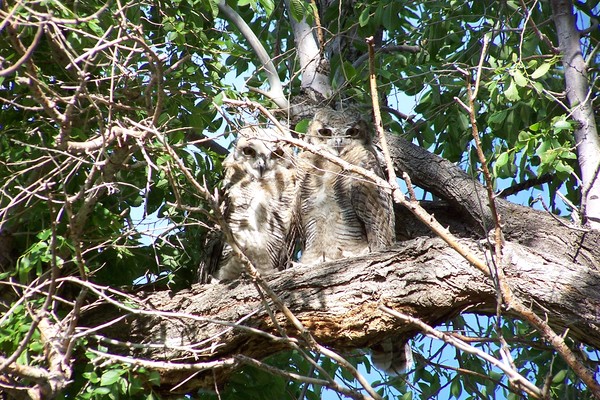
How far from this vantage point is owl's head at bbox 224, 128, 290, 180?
14.3 feet

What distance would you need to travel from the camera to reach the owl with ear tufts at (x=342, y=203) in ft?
14.1

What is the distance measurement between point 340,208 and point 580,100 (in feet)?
4.65

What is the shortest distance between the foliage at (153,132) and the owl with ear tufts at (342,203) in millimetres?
318

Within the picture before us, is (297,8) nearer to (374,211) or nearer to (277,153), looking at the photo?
(277,153)

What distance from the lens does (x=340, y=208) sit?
4410 millimetres

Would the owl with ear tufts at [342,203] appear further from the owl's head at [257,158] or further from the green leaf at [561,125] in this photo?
the green leaf at [561,125]

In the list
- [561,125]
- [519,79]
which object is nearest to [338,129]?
[519,79]

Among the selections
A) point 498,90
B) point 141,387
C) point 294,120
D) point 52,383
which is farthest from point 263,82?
point 52,383

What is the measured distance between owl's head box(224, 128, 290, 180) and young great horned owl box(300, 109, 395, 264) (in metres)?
0.16

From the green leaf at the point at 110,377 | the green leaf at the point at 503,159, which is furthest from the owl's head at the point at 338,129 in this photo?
the green leaf at the point at 110,377

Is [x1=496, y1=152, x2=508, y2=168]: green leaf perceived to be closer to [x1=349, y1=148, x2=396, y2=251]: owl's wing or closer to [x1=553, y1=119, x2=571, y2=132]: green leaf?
[x1=553, y1=119, x2=571, y2=132]: green leaf

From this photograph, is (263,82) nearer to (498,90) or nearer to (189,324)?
(498,90)

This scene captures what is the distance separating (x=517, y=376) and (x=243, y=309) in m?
1.60

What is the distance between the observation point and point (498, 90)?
3898 mm
